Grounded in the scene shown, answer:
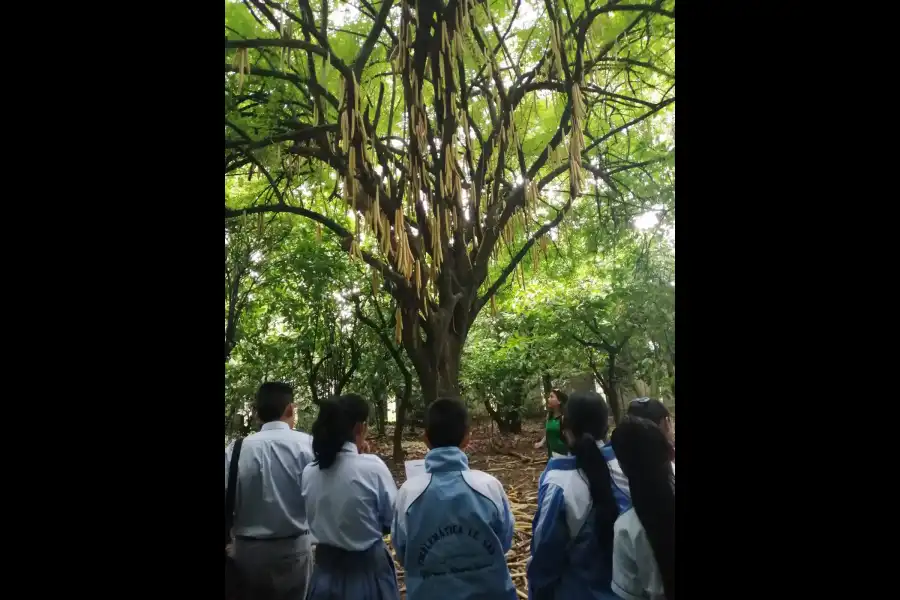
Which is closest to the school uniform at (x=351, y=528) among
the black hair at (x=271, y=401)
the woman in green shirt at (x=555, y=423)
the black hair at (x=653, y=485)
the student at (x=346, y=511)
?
the student at (x=346, y=511)

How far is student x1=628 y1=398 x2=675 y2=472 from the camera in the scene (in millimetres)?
1226

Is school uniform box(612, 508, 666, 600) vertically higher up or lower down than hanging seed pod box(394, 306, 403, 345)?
lower down

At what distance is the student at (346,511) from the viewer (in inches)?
49.6

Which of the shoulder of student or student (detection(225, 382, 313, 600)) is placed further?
student (detection(225, 382, 313, 600))

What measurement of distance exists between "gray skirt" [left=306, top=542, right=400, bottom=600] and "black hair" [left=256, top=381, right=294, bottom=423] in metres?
0.34

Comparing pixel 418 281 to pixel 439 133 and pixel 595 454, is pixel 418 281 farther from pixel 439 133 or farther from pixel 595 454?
pixel 595 454

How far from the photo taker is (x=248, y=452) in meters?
1.33

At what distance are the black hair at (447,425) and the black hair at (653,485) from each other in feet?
1.16

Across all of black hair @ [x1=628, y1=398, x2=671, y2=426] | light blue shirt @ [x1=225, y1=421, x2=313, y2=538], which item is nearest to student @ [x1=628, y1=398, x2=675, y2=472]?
black hair @ [x1=628, y1=398, x2=671, y2=426]

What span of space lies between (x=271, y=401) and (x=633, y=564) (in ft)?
3.05

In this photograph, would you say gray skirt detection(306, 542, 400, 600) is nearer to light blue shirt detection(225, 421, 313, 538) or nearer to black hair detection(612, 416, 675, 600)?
light blue shirt detection(225, 421, 313, 538)

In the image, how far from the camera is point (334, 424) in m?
1.29
